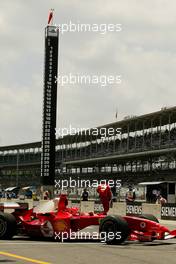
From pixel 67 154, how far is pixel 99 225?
58576 millimetres

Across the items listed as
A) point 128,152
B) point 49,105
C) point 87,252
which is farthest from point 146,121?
point 87,252

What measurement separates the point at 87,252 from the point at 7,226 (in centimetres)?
310

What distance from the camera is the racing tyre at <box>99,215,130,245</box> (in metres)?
12.6

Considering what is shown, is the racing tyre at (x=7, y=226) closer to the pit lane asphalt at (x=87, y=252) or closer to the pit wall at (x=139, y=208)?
the pit lane asphalt at (x=87, y=252)

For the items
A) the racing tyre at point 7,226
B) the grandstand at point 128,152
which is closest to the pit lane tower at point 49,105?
the grandstand at point 128,152

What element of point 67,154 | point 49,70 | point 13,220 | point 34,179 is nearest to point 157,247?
point 13,220

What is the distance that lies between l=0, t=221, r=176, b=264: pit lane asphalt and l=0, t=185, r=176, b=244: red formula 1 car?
21cm

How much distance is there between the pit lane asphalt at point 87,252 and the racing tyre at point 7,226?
205mm

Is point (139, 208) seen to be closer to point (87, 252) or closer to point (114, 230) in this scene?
point (114, 230)

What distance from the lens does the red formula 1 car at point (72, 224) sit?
12.8m

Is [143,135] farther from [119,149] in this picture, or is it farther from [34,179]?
[34,179]

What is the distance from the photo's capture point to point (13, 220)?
13789 mm

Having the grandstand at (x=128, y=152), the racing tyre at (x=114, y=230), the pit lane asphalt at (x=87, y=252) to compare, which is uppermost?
the grandstand at (x=128, y=152)

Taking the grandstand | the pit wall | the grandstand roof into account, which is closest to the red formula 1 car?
the pit wall
